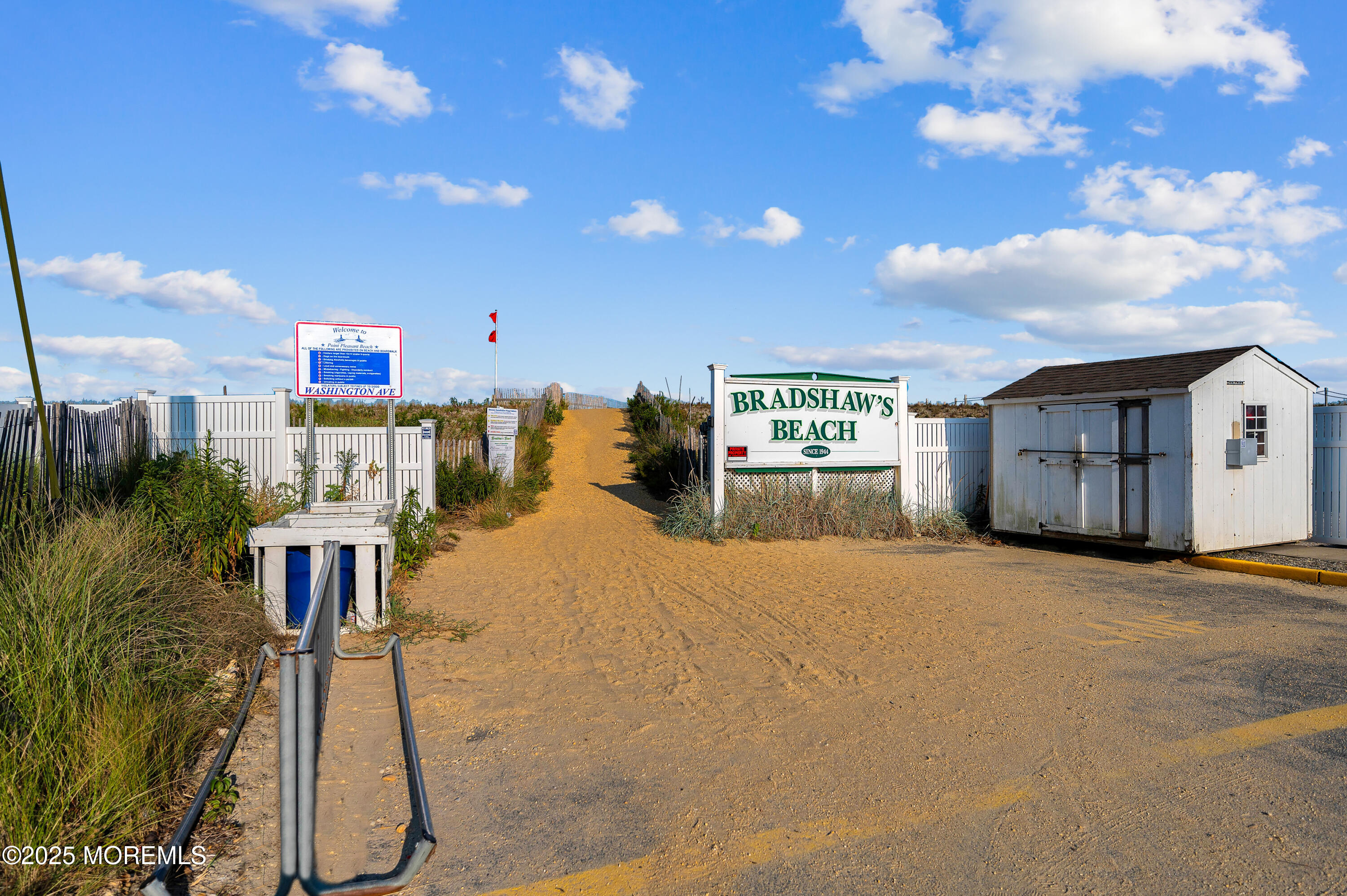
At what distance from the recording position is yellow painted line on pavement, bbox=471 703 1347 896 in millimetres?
3027

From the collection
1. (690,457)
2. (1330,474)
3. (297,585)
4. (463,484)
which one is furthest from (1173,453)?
(463,484)

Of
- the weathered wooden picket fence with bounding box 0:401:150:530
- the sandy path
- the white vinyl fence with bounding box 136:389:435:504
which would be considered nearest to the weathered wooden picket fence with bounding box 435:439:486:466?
the white vinyl fence with bounding box 136:389:435:504

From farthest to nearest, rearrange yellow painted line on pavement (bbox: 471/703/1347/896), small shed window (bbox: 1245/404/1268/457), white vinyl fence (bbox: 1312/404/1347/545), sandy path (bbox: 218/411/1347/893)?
white vinyl fence (bbox: 1312/404/1347/545)
small shed window (bbox: 1245/404/1268/457)
sandy path (bbox: 218/411/1347/893)
yellow painted line on pavement (bbox: 471/703/1347/896)

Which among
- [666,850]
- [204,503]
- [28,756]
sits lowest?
[666,850]

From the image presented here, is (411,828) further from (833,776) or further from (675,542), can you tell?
(675,542)

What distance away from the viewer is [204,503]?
23.7ft

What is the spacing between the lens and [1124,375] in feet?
38.3

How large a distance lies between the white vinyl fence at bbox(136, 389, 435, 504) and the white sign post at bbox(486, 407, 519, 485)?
4.38 meters

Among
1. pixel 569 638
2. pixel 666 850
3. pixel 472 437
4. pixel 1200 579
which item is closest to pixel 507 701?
pixel 569 638

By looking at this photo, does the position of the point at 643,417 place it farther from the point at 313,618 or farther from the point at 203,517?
the point at 313,618

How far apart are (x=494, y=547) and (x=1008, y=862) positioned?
Answer: 32.9 feet

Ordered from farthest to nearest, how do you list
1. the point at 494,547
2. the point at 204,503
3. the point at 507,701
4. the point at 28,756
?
the point at 494,547
the point at 204,503
the point at 507,701
the point at 28,756

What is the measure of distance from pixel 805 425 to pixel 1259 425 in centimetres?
662

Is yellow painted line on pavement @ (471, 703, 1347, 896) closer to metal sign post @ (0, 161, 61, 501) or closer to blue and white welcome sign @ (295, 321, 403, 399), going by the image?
metal sign post @ (0, 161, 61, 501)
